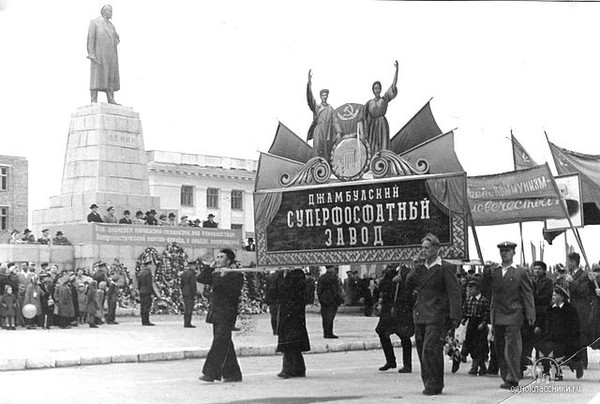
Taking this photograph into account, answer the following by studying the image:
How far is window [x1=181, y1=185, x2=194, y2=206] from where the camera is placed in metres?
3.66

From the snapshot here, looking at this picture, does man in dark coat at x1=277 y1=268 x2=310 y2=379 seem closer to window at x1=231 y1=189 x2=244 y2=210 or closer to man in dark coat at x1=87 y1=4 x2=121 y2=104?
window at x1=231 y1=189 x2=244 y2=210

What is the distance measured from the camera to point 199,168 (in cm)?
367

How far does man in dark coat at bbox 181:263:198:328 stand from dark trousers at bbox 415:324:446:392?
1985 mm

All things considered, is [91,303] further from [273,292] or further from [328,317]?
[328,317]

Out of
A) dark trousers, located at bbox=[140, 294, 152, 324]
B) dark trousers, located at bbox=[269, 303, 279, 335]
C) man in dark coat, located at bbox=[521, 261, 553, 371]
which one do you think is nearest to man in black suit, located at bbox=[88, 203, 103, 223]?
dark trousers, located at bbox=[140, 294, 152, 324]

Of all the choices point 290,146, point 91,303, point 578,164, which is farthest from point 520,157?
point 91,303

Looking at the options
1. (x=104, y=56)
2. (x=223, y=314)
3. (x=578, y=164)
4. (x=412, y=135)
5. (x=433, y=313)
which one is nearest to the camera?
(x=104, y=56)

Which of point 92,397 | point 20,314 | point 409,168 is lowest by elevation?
point 92,397

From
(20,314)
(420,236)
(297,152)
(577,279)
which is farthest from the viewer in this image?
(577,279)

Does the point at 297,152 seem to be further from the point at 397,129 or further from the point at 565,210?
the point at 565,210

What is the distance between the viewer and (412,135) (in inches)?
187

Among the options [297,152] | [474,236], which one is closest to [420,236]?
[474,236]

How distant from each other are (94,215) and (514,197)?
2525 mm

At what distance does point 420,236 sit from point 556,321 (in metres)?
1.95
